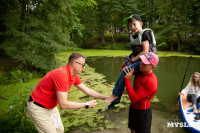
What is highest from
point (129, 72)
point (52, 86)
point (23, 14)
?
point (23, 14)

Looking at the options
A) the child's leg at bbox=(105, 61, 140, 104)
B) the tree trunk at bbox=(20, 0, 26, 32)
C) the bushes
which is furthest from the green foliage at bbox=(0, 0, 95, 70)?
the child's leg at bbox=(105, 61, 140, 104)

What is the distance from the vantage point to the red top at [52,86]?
1745 mm

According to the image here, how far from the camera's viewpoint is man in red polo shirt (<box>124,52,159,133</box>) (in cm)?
178

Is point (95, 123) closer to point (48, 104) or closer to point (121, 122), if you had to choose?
point (121, 122)

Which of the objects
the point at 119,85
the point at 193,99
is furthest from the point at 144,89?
the point at 193,99

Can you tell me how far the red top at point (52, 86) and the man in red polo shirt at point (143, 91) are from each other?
81 cm

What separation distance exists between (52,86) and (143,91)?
3.96ft

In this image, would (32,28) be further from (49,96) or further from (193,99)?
(193,99)

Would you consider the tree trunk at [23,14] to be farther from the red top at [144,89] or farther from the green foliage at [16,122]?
the red top at [144,89]

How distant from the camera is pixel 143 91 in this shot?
1.81 m

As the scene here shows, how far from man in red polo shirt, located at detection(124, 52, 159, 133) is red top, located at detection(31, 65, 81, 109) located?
81cm

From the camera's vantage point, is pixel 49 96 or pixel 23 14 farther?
pixel 23 14

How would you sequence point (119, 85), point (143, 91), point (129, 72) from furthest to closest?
point (119, 85) → point (129, 72) → point (143, 91)

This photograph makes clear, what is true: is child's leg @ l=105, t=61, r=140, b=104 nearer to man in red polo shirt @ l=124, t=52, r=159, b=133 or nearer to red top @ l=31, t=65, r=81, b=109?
man in red polo shirt @ l=124, t=52, r=159, b=133
